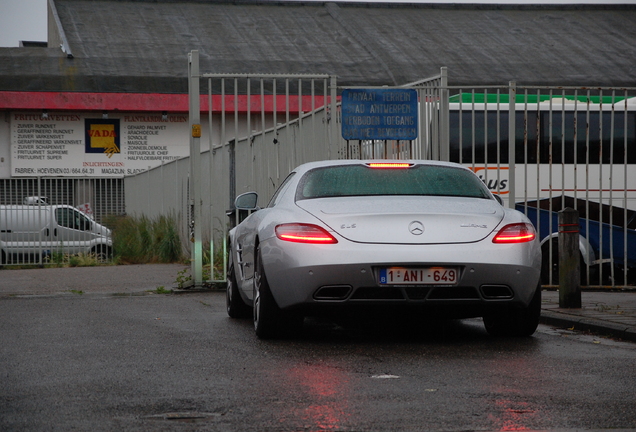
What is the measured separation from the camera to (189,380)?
5.57m

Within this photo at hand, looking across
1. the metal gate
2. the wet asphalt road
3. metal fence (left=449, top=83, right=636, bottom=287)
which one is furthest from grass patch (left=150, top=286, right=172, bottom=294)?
metal fence (left=449, top=83, right=636, bottom=287)

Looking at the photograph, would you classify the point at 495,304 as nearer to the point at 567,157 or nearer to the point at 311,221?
the point at 311,221

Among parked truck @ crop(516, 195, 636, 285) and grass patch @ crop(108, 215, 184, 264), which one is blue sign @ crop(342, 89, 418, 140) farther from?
grass patch @ crop(108, 215, 184, 264)

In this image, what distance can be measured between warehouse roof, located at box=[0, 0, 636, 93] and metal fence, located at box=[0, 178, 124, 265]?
676 centimetres

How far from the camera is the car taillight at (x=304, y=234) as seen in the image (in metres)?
6.89

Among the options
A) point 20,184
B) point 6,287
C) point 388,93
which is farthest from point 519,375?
point 20,184

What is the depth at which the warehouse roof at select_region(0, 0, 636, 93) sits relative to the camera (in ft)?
102

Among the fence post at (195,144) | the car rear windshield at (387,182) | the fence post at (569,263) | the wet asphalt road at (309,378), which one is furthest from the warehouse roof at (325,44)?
the wet asphalt road at (309,378)

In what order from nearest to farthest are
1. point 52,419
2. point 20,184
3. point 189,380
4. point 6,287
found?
1. point 52,419
2. point 189,380
3. point 6,287
4. point 20,184

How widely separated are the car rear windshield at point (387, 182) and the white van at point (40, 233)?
14.5 m

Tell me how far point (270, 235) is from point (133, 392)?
2191 millimetres

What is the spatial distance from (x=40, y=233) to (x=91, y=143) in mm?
9992

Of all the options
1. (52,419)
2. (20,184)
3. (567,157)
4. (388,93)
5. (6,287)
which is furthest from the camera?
(20,184)

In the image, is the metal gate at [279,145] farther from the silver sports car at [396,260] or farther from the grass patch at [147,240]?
the grass patch at [147,240]
